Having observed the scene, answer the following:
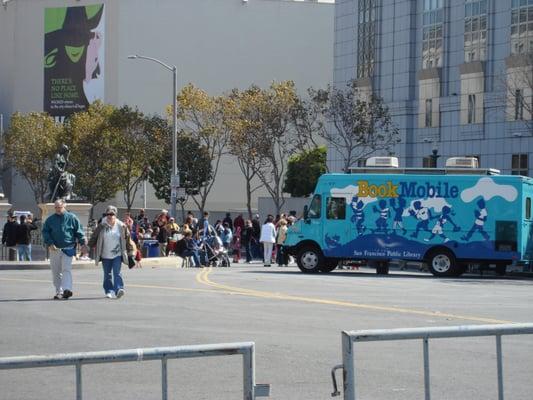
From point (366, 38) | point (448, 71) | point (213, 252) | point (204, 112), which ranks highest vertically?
point (366, 38)

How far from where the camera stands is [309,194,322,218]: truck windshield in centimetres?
2925

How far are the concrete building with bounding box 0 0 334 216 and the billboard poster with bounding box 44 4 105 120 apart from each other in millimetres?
656

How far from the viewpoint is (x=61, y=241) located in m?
17.7

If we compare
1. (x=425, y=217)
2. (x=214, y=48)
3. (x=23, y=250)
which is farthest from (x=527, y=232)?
(x=214, y=48)

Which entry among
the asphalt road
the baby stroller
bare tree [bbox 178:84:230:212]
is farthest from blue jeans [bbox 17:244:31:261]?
bare tree [bbox 178:84:230:212]

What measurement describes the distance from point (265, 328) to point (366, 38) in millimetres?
50926

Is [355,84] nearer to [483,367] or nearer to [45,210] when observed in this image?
[45,210]

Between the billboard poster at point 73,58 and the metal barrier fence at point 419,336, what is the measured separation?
7680cm

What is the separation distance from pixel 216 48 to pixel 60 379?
254 feet

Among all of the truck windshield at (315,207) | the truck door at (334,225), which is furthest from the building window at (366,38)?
the truck door at (334,225)

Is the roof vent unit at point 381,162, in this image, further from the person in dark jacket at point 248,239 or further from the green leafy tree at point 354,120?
the green leafy tree at point 354,120

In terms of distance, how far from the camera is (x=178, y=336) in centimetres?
1330

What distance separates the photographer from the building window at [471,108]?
56.7 m

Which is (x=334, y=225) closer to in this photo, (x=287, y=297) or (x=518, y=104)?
(x=287, y=297)
